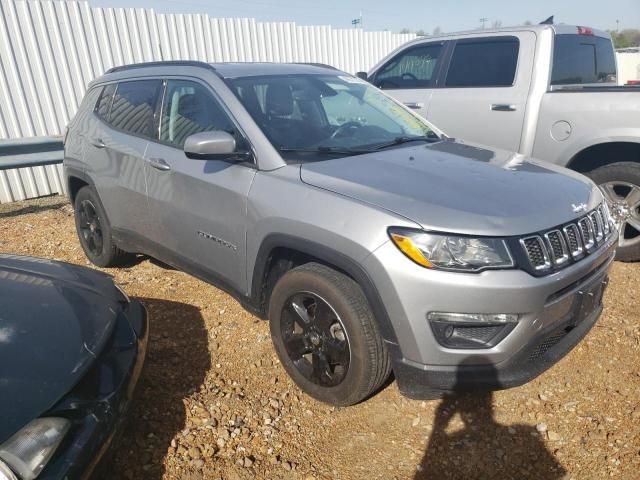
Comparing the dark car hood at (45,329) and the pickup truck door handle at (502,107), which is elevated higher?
the pickup truck door handle at (502,107)

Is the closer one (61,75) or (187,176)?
(187,176)

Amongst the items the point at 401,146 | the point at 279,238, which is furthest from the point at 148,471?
the point at 401,146

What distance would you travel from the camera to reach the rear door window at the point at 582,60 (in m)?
4.70

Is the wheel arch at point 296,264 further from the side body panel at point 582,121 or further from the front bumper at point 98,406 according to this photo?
the side body panel at point 582,121

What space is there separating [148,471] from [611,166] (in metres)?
4.20

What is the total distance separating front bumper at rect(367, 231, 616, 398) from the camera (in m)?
2.00

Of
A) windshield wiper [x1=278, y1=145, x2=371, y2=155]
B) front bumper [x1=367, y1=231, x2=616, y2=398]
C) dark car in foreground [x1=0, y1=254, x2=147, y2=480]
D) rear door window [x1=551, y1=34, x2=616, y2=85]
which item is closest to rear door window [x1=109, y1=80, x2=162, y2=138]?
windshield wiper [x1=278, y1=145, x2=371, y2=155]

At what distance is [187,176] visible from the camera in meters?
3.04

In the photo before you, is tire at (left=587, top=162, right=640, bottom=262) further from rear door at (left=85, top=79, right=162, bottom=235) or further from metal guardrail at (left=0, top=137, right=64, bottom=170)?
metal guardrail at (left=0, top=137, right=64, bottom=170)

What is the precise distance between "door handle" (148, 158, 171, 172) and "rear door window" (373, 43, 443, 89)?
10.9ft

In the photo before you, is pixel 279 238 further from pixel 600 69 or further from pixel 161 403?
pixel 600 69

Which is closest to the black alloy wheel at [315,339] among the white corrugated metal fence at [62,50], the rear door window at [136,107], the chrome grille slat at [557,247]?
the chrome grille slat at [557,247]

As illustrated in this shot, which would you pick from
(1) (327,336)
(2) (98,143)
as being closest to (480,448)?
(1) (327,336)

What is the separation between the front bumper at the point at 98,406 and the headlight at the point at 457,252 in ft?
4.28
